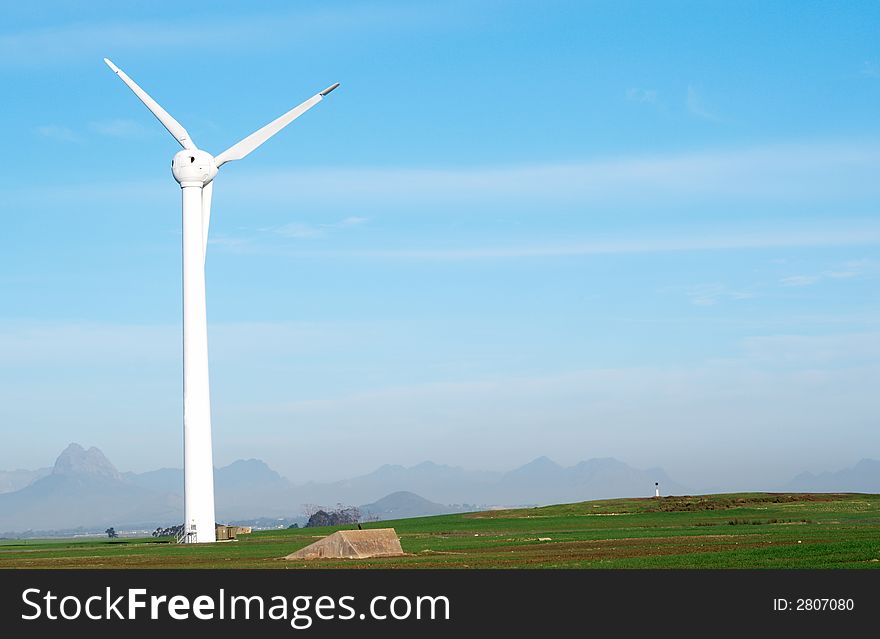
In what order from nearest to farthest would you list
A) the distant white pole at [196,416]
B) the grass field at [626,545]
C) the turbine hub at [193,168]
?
the grass field at [626,545] → the distant white pole at [196,416] → the turbine hub at [193,168]

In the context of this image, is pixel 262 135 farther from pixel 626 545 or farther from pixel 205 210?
pixel 626 545

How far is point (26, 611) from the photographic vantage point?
33.7 metres

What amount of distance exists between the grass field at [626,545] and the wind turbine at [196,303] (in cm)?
468

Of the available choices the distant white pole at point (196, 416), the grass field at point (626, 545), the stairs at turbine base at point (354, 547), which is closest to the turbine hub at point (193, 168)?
the distant white pole at point (196, 416)

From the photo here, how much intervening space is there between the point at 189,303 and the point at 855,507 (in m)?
60.7

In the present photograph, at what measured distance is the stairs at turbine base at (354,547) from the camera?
6256cm

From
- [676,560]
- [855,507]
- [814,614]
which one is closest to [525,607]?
[814,614]

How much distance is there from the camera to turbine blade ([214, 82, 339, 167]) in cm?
9550

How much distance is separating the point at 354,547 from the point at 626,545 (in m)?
13.7

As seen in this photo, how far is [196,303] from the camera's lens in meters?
92.6

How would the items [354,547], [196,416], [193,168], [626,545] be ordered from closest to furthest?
[354,547], [626,545], [196,416], [193,168]

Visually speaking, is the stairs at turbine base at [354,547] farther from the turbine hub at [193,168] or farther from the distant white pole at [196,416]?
the turbine hub at [193,168]

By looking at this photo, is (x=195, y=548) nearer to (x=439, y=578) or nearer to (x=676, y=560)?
(x=676, y=560)

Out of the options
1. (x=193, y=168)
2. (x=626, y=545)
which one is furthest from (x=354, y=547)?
(x=193, y=168)
